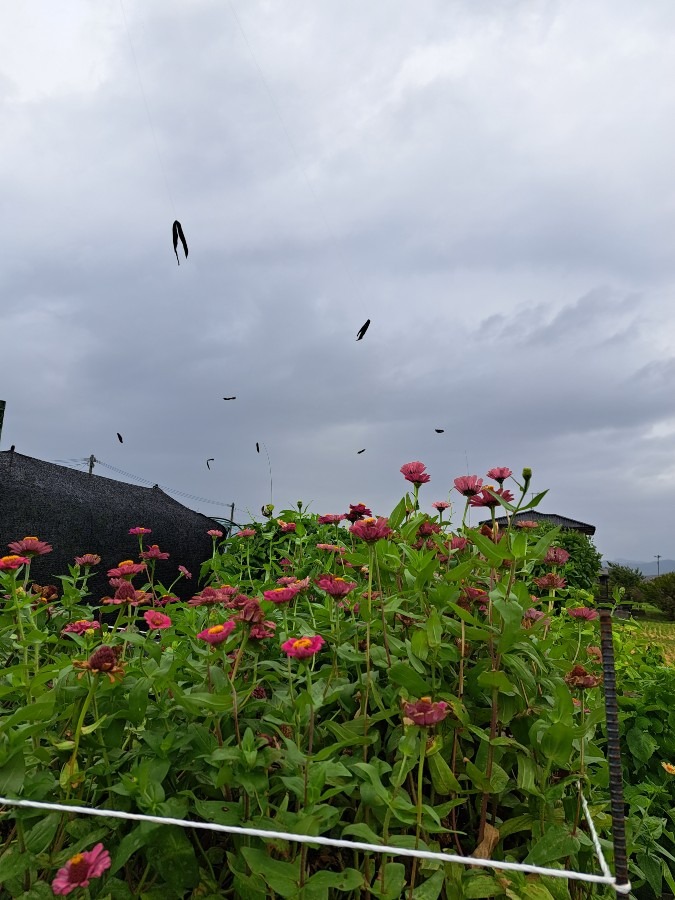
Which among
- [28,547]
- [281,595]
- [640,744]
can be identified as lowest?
[640,744]

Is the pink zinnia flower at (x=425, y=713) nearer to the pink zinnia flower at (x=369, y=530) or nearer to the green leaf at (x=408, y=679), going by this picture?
the green leaf at (x=408, y=679)

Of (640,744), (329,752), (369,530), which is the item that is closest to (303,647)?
(329,752)

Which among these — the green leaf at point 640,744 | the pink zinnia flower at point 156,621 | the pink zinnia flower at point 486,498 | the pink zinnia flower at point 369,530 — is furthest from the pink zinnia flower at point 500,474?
the green leaf at point 640,744

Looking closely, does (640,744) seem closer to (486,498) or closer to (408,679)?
(486,498)

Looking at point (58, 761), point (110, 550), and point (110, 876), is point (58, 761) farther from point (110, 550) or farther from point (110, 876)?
point (110, 550)

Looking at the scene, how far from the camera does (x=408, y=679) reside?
4.49 feet

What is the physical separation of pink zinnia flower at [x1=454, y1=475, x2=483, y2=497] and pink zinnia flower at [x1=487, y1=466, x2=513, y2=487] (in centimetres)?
9

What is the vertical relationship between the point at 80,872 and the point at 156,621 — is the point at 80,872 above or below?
below

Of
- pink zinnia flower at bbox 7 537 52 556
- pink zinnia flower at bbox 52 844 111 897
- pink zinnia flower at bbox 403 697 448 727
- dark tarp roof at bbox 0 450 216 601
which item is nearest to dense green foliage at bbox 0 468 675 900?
pink zinnia flower at bbox 403 697 448 727

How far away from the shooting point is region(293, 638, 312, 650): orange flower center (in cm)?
124

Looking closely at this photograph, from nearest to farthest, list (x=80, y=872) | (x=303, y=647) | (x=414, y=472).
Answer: (x=80, y=872)
(x=303, y=647)
(x=414, y=472)

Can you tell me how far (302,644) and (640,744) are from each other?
1.85 metres

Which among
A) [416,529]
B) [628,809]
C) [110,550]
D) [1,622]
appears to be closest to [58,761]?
[1,622]

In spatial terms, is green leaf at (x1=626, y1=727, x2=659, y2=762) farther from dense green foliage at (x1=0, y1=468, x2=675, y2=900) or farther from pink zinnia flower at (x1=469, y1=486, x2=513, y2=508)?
pink zinnia flower at (x1=469, y1=486, x2=513, y2=508)
